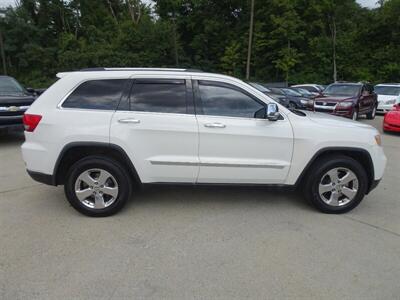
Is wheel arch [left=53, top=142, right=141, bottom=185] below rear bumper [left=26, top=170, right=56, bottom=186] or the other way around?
the other way around

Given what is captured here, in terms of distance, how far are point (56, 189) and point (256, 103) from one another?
3204mm

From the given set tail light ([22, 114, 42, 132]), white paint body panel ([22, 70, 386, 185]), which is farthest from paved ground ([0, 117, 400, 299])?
tail light ([22, 114, 42, 132])

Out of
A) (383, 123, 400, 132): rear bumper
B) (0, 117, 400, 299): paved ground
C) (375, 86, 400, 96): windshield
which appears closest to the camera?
(0, 117, 400, 299): paved ground

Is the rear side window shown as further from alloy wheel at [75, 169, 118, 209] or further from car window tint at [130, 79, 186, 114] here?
alloy wheel at [75, 169, 118, 209]

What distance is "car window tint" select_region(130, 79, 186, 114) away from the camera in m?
4.21

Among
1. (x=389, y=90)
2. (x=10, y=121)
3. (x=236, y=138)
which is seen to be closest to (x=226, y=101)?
(x=236, y=138)

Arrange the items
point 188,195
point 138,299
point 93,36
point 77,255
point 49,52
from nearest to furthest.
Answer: point 138,299 → point 77,255 → point 188,195 → point 49,52 → point 93,36

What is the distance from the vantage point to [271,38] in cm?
3866

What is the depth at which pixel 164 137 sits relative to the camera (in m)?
4.14

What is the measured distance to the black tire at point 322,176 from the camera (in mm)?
4359

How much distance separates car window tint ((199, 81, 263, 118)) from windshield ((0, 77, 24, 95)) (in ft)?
22.7

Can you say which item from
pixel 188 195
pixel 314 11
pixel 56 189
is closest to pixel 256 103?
pixel 188 195

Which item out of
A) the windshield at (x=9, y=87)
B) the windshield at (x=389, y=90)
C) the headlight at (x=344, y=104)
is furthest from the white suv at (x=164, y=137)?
the windshield at (x=389, y=90)

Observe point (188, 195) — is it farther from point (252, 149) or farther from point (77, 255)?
point (77, 255)
